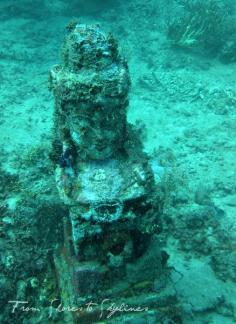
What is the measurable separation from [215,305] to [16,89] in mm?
6423

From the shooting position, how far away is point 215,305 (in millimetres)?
4188

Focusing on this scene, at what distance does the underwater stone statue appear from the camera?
9.86 ft

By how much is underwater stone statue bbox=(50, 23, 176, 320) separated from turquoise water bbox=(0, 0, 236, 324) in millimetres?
13

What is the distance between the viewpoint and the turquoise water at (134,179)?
331 cm

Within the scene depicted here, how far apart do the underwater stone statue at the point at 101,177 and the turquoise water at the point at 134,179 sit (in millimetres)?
13

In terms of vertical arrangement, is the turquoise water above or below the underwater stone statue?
below

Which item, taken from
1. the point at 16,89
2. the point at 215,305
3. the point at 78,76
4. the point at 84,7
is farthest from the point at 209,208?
the point at 84,7

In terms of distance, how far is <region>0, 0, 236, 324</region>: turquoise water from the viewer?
331 cm

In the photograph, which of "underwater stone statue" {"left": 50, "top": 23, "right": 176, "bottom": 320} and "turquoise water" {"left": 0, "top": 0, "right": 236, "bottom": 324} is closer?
"underwater stone statue" {"left": 50, "top": 23, "right": 176, "bottom": 320}

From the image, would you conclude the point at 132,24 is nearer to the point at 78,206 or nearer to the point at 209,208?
the point at 209,208

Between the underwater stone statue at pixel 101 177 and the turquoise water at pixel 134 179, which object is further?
the turquoise water at pixel 134 179

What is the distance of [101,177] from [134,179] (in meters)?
0.29

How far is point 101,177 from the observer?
3287 millimetres

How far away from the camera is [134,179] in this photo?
10.6 feet
